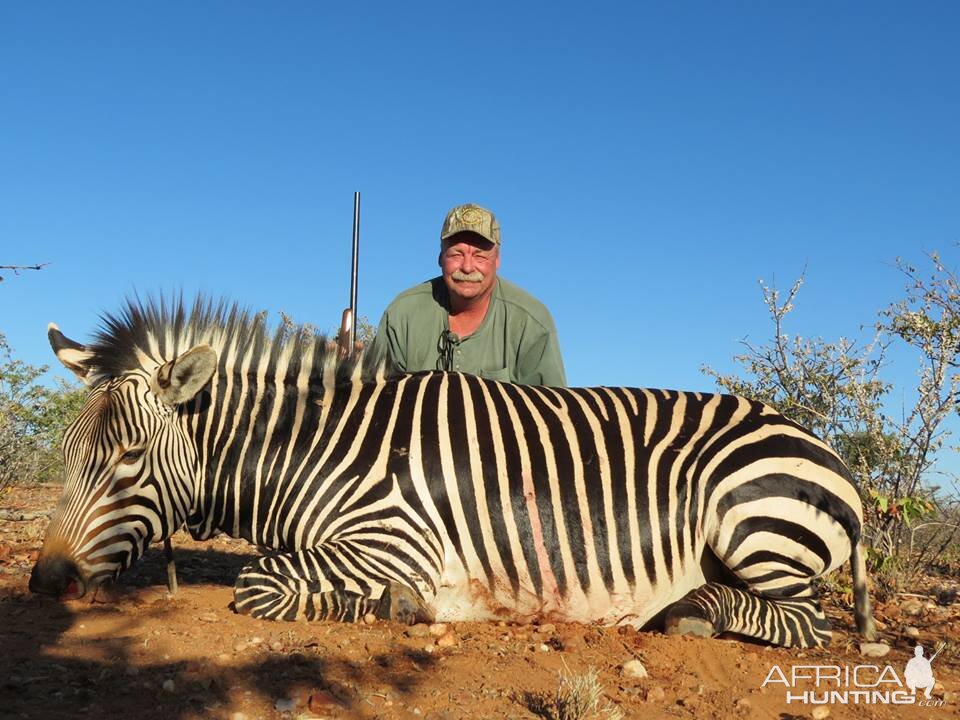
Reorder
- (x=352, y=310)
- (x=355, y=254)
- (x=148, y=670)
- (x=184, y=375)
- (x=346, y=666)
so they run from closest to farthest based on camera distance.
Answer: (x=148, y=670) → (x=346, y=666) → (x=184, y=375) → (x=352, y=310) → (x=355, y=254)

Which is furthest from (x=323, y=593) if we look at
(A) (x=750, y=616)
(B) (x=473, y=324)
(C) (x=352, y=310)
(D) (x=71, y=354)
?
(C) (x=352, y=310)

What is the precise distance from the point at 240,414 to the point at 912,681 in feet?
10.2

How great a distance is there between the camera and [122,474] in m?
3.69

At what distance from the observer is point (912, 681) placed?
3.37 m

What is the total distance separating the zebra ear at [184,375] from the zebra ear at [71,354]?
487mm

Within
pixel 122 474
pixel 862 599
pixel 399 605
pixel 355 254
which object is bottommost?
pixel 399 605

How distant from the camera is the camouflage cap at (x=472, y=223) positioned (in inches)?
232

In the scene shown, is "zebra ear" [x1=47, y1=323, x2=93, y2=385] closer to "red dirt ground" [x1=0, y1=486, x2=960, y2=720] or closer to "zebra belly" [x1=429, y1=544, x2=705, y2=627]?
"red dirt ground" [x1=0, y1=486, x2=960, y2=720]

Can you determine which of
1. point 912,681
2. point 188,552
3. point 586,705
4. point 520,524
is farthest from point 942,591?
point 188,552

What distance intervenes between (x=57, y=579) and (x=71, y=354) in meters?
1.15

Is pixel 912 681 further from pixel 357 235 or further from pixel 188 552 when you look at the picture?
pixel 357 235

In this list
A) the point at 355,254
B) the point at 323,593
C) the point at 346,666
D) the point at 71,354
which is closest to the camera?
the point at 346,666

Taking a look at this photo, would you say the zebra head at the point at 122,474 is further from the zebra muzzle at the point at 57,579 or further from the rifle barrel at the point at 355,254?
the rifle barrel at the point at 355,254

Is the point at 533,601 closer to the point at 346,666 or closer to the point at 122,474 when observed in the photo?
the point at 346,666
